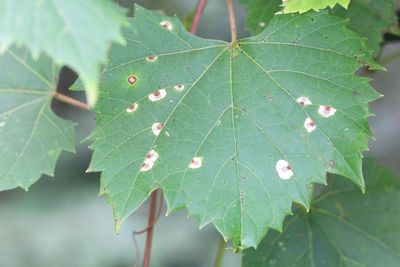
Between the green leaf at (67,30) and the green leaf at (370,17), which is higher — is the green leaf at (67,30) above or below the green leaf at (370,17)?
below

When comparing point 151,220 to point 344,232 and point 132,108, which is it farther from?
point 344,232

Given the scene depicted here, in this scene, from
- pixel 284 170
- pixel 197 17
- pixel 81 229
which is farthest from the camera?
pixel 81 229

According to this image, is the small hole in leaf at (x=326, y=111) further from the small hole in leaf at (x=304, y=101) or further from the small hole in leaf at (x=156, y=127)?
the small hole in leaf at (x=156, y=127)

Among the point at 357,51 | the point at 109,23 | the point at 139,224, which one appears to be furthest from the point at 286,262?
the point at 139,224

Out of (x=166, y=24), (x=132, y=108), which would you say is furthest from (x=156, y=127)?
(x=166, y=24)

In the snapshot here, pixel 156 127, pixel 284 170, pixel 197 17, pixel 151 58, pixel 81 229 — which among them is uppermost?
pixel 81 229

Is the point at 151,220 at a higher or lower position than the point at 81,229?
lower

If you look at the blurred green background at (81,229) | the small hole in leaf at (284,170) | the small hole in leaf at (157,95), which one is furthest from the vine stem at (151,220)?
the blurred green background at (81,229)
